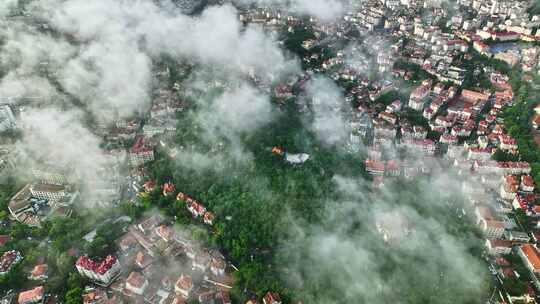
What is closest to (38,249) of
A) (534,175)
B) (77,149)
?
(77,149)

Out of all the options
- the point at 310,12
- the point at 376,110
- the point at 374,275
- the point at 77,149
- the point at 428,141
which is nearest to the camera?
the point at 374,275

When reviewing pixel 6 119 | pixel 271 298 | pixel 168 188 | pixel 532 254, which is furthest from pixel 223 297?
pixel 6 119

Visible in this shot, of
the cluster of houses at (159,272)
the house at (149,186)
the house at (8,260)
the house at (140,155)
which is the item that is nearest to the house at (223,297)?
the cluster of houses at (159,272)

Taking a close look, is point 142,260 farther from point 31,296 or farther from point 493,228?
point 493,228

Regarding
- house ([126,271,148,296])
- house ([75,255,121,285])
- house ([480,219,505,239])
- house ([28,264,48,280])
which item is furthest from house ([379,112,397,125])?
house ([28,264,48,280])

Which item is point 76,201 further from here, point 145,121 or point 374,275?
point 374,275
